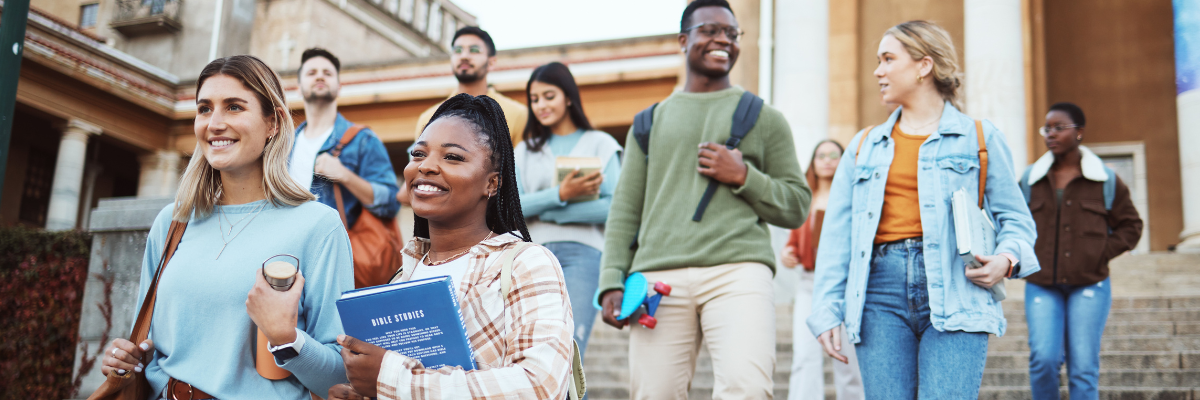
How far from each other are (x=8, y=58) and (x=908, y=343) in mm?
3716

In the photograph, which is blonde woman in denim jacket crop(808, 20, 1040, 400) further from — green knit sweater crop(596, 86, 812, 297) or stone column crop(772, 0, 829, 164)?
stone column crop(772, 0, 829, 164)

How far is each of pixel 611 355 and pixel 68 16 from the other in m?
30.8

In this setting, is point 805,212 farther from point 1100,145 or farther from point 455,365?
point 1100,145

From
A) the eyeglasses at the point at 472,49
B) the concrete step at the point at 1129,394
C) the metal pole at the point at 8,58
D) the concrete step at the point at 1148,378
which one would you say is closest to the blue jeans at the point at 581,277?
the eyeglasses at the point at 472,49

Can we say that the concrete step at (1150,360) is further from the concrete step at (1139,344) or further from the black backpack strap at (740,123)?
the black backpack strap at (740,123)

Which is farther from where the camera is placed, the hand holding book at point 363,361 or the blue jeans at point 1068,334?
the blue jeans at point 1068,334

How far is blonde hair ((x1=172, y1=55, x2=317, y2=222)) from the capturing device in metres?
2.55

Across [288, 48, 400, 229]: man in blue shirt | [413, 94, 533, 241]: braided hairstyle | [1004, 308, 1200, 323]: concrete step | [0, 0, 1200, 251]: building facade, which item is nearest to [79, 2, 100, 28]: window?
[0, 0, 1200, 251]: building facade

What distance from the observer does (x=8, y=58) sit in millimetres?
3723

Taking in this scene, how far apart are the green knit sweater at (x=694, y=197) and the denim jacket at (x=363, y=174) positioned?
44.2 inches

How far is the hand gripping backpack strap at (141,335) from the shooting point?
2.26m

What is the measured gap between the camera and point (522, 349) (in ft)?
6.34

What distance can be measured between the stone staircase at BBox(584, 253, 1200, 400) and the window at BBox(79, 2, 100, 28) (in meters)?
28.6

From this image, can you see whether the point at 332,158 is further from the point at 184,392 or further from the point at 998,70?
the point at 998,70
